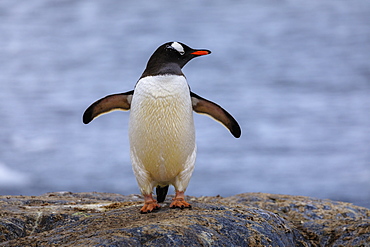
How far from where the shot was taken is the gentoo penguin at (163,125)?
5.05 metres

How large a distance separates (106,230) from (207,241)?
35.4 inches

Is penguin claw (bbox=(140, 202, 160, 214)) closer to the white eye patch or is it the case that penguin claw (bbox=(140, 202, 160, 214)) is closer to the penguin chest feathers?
the penguin chest feathers

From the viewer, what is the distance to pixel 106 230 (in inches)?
166

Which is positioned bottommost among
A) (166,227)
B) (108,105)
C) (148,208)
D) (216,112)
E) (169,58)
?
(166,227)

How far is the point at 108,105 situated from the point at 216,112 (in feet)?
4.33

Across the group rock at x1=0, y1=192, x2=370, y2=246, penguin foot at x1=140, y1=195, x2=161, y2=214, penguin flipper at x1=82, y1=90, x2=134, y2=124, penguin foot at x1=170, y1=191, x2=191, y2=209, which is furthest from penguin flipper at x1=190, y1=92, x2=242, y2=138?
penguin foot at x1=140, y1=195, x2=161, y2=214

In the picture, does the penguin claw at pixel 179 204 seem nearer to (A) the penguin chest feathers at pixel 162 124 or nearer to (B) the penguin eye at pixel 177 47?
(A) the penguin chest feathers at pixel 162 124

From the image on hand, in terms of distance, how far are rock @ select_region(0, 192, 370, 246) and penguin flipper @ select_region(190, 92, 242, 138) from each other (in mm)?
938

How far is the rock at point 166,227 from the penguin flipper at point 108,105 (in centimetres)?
118

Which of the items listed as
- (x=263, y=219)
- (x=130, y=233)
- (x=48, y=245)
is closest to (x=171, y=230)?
(x=130, y=233)

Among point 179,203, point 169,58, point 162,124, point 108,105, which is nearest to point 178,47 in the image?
point 169,58

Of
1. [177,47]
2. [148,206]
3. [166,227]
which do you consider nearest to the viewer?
[166,227]

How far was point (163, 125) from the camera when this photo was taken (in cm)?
505

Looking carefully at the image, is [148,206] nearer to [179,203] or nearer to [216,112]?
[179,203]
